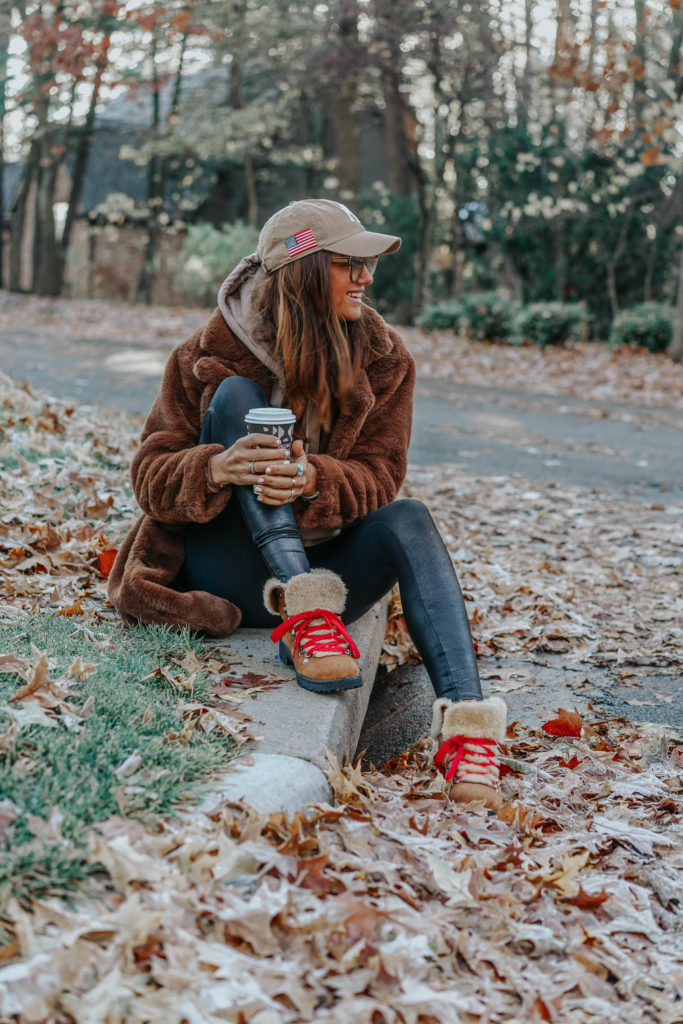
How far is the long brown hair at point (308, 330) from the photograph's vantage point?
3367 millimetres

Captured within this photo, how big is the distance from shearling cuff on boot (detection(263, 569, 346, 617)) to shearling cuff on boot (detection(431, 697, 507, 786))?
0.50 metres

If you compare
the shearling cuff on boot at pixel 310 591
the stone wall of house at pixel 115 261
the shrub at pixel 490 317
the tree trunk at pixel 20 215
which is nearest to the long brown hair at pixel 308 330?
Answer: the shearling cuff on boot at pixel 310 591

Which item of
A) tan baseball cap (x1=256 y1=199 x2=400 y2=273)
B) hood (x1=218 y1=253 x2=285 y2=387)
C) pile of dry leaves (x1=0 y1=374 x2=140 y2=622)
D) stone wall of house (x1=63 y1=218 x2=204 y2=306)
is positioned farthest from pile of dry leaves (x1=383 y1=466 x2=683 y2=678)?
stone wall of house (x1=63 y1=218 x2=204 y2=306)

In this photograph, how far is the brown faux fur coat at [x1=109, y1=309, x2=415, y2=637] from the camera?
328cm

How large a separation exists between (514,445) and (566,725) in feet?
18.6

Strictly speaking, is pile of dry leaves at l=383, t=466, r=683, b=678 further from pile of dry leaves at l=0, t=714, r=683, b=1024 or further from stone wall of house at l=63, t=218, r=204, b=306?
stone wall of house at l=63, t=218, r=204, b=306

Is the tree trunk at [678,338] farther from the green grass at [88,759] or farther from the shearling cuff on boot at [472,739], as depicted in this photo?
the green grass at [88,759]

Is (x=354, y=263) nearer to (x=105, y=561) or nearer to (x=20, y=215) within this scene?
(x=105, y=561)

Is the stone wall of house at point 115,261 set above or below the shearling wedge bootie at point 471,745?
above

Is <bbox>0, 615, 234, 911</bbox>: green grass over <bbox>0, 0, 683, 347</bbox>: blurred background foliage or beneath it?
beneath

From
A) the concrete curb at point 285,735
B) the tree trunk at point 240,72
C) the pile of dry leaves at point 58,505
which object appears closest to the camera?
the concrete curb at point 285,735

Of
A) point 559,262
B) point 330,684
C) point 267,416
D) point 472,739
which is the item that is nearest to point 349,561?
point 330,684

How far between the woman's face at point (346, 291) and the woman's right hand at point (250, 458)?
658 millimetres

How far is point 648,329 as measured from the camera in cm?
1616
